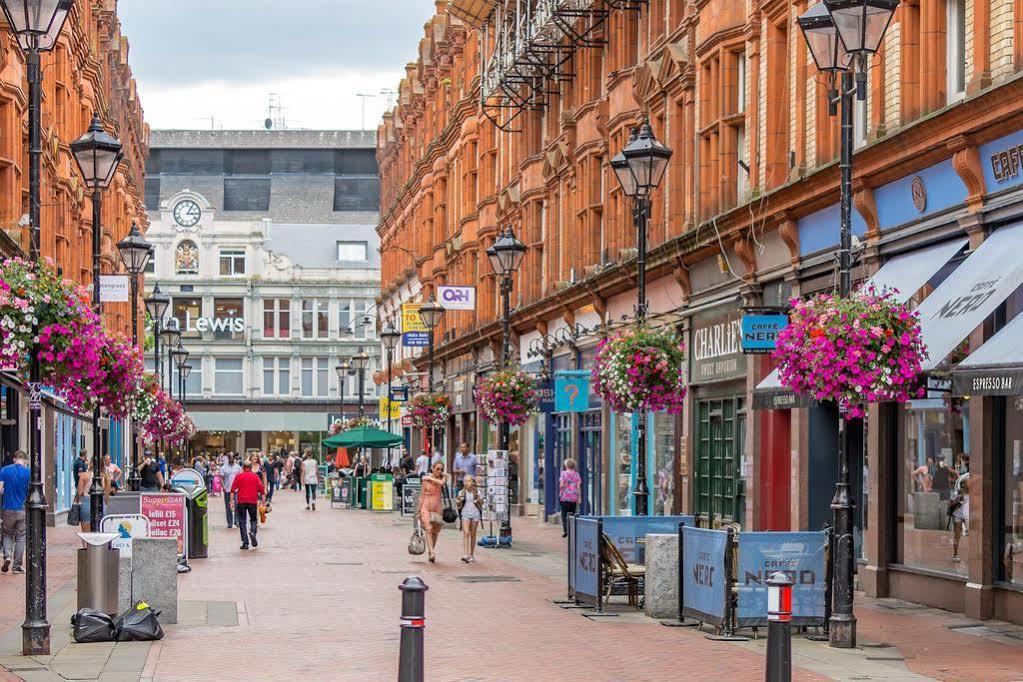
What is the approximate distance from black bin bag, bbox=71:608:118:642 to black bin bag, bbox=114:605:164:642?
0.07m

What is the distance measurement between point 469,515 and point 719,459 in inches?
171

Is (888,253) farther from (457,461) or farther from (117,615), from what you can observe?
(457,461)

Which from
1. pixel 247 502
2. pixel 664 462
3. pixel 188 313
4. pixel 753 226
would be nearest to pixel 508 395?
pixel 664 462

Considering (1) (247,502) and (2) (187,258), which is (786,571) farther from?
(2) (187,258)

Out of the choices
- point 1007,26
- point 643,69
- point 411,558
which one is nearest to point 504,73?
point 643,69

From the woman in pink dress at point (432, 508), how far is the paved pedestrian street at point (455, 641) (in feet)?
8.74

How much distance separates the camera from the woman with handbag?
29203mm

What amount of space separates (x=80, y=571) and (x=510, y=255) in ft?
54.3

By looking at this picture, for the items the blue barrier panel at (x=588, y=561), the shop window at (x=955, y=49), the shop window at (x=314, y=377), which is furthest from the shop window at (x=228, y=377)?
the shop window at (x=955, y=49)

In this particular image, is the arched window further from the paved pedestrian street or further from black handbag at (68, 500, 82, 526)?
the paved pedestrian street

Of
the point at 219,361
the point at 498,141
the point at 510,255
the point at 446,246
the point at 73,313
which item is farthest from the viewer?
the point at 219,361

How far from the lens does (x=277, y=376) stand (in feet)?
354

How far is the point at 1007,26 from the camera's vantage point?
18.1m

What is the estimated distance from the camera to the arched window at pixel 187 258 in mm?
106438
